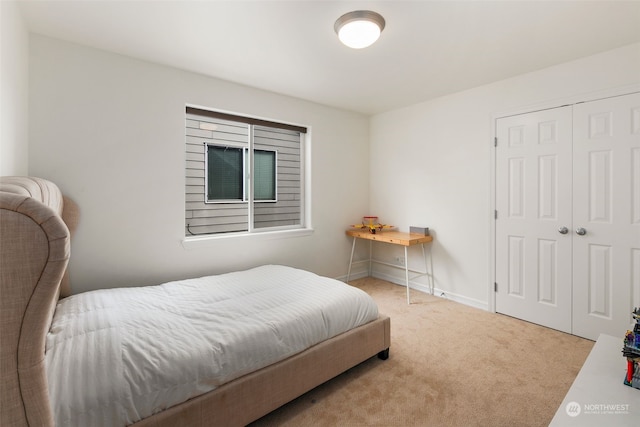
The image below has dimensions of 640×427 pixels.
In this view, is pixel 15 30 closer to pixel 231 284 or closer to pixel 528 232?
pixel 231 284

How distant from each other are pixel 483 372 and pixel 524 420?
45cm

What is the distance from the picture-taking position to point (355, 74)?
9.74ft

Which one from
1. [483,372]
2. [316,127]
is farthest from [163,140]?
[483,372]

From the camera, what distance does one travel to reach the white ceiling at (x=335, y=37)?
1934 millimetres

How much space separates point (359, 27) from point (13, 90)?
2299mm

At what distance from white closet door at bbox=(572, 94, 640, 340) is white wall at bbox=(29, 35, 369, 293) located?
317 centimetres

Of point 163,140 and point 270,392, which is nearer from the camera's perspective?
point 270,392

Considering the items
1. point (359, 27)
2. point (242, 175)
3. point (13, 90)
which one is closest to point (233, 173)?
point (242, 175)

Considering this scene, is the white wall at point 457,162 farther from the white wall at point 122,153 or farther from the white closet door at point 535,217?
the white wall at point 122,153

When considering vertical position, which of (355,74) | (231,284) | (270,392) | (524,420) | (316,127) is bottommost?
(524,420)

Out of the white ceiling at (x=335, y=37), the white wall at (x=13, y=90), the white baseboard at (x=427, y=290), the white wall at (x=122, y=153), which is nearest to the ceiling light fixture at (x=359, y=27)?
the white ceiling at (x=335, y=37)

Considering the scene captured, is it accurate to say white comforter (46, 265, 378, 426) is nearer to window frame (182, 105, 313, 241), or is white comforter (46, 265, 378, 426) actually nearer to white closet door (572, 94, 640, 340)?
window frame (182, 105, 313, 241)

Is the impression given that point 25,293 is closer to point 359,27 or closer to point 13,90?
point 13,90

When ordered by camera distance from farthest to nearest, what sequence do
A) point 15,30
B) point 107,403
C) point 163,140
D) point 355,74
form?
point 355,74 < point 163,140 < point 15,30 < point 107,403
